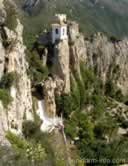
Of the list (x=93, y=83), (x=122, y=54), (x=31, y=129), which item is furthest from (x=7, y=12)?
(x=122, y=54)

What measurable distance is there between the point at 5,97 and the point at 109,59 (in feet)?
117

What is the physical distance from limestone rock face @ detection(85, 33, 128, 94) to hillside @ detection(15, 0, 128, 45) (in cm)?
4256

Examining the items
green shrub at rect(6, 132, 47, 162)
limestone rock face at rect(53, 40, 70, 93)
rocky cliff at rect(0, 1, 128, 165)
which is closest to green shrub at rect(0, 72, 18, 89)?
rocky cliff at rect(0, 1, 128, 165)

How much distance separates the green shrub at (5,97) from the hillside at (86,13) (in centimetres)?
7568

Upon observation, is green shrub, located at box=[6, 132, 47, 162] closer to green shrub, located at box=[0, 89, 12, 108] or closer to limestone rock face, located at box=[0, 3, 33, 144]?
limestone rock face, located at box=[0, 3, 33, 144]

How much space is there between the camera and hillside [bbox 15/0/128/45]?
A: 13388 centimetres

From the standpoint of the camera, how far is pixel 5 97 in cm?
3922

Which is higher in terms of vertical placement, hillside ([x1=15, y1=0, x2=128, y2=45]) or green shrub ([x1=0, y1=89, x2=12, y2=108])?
hillside ([x1=15, y1=0, x2=128, y2=45])

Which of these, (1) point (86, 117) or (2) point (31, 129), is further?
(1) point (86, 117)

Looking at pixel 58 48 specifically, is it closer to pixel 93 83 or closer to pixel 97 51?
pixel 93 83

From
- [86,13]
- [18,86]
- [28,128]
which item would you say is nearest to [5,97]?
[18,86]

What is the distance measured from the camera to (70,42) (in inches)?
2336

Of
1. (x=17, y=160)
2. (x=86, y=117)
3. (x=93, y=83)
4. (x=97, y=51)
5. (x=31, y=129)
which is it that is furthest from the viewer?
(x=97, y=51)

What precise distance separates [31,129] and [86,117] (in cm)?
1418
